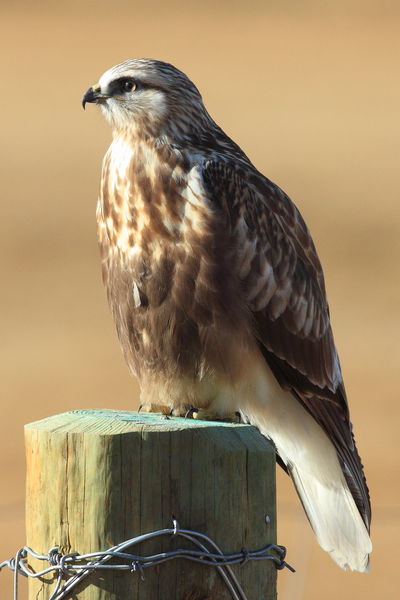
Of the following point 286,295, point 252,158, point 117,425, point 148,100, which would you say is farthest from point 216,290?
point 252,158

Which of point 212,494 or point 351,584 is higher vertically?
point 212,494

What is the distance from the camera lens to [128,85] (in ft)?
A: 19.6

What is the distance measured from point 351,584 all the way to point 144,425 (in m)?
7.20

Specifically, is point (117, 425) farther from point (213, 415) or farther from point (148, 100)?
point (148, 100)

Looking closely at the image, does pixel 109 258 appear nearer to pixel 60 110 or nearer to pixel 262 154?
pixel 262 154

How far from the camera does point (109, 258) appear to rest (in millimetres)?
5770

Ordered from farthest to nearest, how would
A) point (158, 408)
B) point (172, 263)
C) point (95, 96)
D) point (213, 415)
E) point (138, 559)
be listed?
point (95, 96), point (158, 408), point (213, 415), point (172, 263), point (138, 559)

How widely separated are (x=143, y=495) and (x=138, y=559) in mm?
169

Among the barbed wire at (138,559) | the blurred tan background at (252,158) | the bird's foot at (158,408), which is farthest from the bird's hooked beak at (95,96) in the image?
the blurred tan background at (252,158)

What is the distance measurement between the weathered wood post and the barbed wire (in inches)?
0.8

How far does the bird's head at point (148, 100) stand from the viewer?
19.2ft

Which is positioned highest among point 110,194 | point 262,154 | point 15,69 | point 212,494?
point 15,69

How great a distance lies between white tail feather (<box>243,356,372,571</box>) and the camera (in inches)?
224

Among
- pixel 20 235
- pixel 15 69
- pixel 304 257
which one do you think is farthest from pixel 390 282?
pixel 304 257
